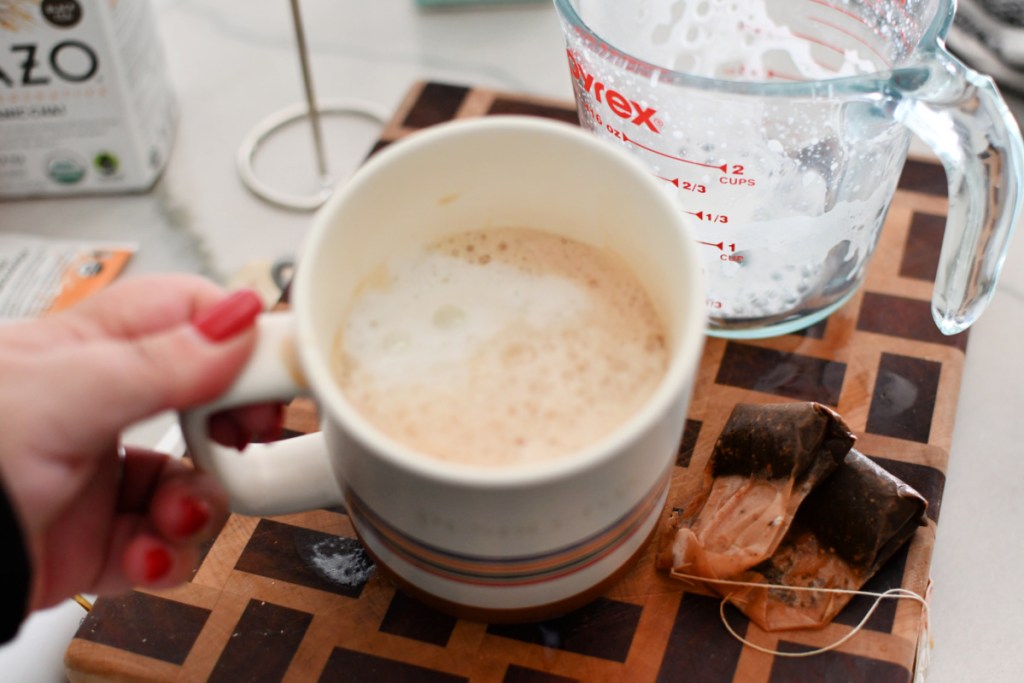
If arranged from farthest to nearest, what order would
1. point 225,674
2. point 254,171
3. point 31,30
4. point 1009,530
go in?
point 254,171, point 31,30, point 1009,530, point 225,674

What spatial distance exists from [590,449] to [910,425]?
0.92 feet

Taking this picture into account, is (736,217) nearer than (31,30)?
Yes

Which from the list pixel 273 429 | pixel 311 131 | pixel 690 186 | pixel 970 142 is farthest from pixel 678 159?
pixel 311 131

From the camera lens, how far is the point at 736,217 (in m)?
0.56

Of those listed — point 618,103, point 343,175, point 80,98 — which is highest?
point 618,103

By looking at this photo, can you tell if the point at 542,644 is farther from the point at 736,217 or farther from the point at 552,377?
the point at 736,217

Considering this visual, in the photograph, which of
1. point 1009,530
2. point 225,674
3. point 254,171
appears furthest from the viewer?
point 254,171

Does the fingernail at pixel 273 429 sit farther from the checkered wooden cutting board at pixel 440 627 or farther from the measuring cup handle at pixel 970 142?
the measuring cup handle at pixel 970 142

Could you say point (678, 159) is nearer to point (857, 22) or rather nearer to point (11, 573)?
point (857, 22)

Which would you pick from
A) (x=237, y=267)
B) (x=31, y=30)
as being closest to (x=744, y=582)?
(x=237, y=267)

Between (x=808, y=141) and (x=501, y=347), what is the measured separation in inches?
8.7

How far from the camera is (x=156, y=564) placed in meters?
0.43

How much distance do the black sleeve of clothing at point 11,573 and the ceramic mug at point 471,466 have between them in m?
0.07

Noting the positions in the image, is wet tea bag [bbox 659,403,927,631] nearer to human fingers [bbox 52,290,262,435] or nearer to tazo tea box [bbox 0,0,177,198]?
human fingers [bbox 52,290,262,435]
